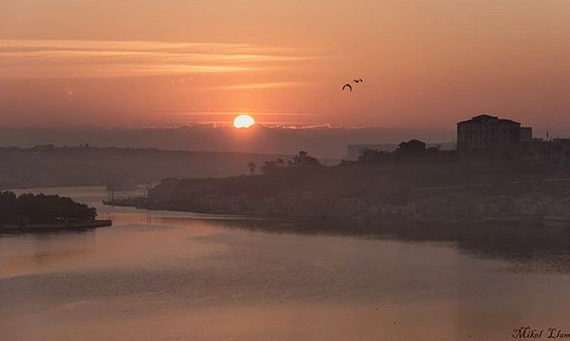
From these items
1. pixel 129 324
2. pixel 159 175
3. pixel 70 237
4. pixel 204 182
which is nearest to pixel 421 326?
pixel 129 324

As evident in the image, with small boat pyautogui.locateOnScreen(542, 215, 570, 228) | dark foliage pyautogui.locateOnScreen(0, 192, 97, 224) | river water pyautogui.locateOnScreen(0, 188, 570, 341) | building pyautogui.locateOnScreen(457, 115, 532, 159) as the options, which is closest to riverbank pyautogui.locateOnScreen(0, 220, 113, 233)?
dark foliage pyautogui.locateOnScreen(0, 192, 97, 224)

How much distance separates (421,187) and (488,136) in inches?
289

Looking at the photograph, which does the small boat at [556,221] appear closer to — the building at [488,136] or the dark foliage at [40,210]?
the building at [488,136]

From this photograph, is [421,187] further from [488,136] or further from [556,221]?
[556,221]

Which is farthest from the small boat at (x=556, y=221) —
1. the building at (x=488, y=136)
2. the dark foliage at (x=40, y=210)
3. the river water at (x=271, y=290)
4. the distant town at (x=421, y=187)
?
the dark foliage at (x=40, y=210)

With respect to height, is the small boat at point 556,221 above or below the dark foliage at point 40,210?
below

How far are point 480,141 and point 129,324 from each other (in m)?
36.3

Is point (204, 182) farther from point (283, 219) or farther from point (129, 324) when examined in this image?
point (129, 324)

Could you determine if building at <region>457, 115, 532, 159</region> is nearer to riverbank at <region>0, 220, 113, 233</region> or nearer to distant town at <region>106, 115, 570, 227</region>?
distant town at <region>106, 115, 570, 227</region>

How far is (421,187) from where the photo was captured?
1747 inches

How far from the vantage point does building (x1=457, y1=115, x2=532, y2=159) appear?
4941cm

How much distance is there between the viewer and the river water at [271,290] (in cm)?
1595

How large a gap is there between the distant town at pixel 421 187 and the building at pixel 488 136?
0.05 m

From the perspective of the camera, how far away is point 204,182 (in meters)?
54.4
